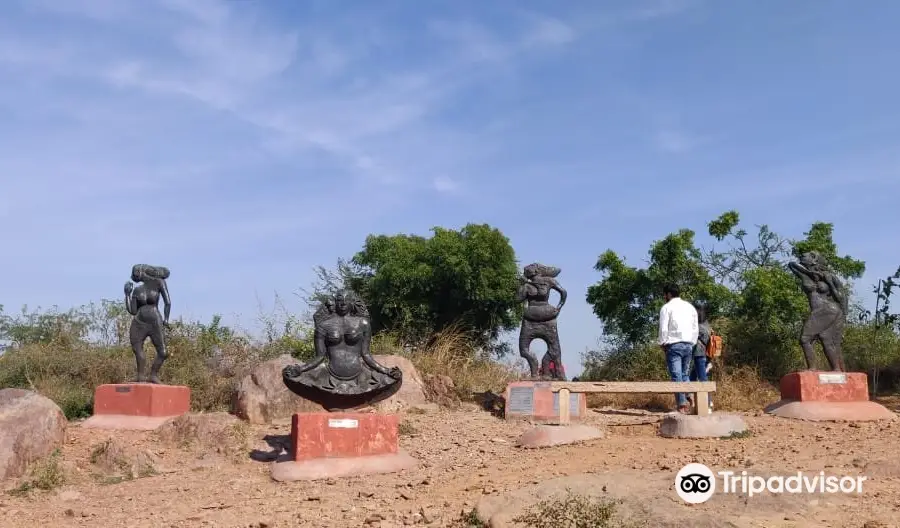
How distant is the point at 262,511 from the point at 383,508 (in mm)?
986

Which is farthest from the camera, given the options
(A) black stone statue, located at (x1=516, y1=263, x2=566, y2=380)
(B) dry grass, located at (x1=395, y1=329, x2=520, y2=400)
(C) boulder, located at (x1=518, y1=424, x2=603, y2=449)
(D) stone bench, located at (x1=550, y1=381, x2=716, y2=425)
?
(B) dry grass, located at (x1=395, y1=329, x2=520, y2=400)

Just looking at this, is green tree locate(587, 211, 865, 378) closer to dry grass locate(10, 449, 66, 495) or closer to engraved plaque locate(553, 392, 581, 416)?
engraved plaque locate(553, 392, 581, 416)

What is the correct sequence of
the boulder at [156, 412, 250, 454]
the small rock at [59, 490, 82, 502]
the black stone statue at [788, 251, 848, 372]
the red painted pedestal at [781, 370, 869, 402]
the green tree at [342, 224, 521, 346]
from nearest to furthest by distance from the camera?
the small rock at [59, 490, 82, 502] < the boulder at [156, 412, 250, 454] < the red painted pedestal at [781, 370, 869, 402] < the black stone statue at [788, 251, 848, 372] < the green tree at [342, 224, 521, 346]

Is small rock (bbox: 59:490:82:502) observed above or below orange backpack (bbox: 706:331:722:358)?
below

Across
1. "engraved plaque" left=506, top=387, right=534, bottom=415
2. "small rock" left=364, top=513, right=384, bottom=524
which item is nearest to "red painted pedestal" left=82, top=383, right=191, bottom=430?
"engraved plaque" left=506, top=387, right=534, bottom=415

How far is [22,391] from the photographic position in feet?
29.5

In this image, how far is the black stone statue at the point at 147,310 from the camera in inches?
427

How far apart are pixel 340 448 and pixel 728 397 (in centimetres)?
667

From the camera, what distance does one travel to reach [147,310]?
35.9ft

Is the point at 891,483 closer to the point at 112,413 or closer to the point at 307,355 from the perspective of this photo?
the point at 112,413

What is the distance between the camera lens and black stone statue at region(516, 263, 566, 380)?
11.0 m

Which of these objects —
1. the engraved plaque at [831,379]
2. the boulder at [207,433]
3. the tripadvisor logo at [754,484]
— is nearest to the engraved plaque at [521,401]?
the boulder at [207,433]

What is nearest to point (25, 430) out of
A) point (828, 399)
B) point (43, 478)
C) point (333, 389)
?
point (43, 478)

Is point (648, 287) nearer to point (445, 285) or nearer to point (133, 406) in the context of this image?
point (445, 285)
